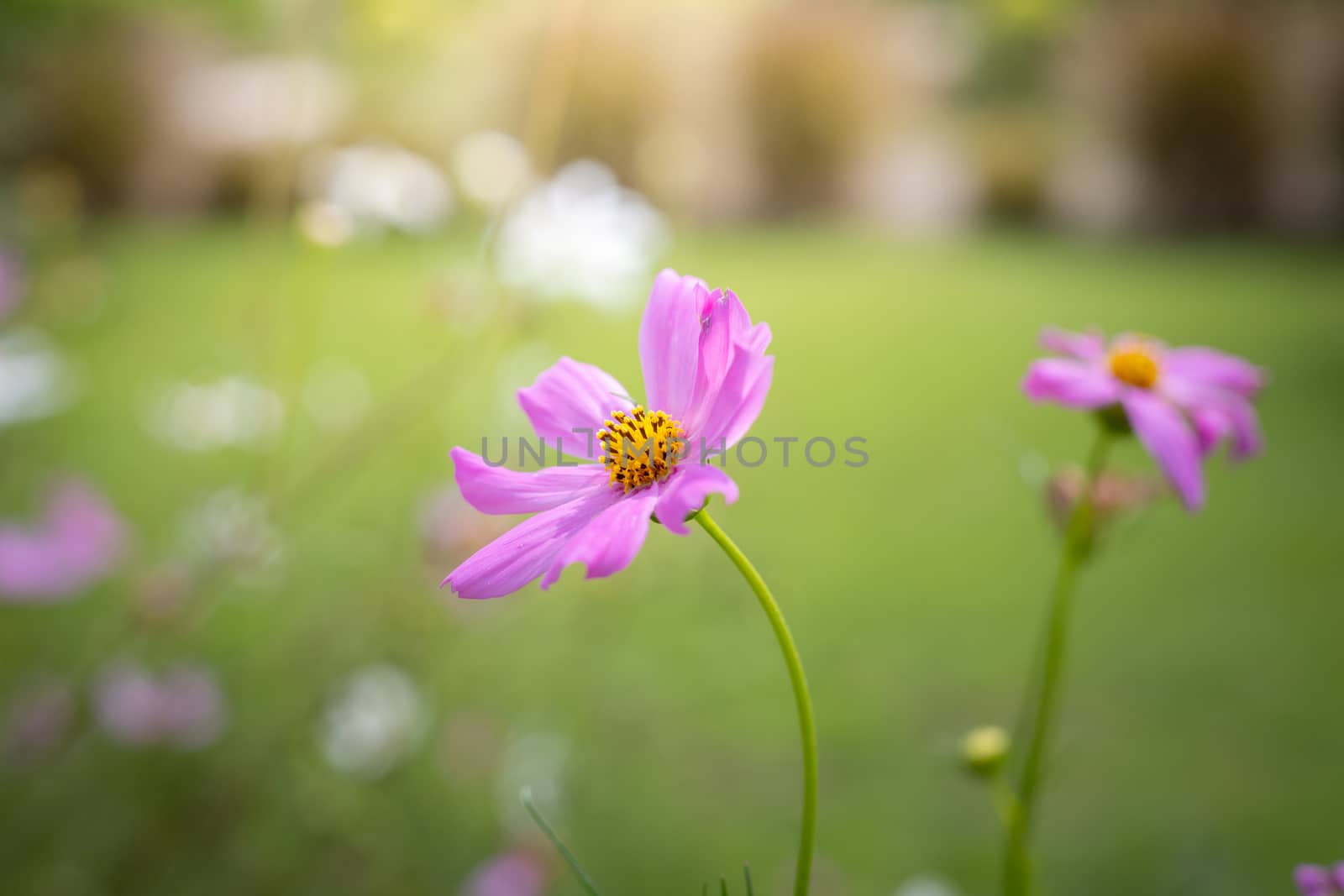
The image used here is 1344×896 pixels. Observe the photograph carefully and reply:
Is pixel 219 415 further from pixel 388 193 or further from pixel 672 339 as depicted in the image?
pixel 672 339

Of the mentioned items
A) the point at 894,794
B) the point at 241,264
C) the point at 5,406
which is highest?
the point at 5,406

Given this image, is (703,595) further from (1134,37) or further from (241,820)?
(1134,37)

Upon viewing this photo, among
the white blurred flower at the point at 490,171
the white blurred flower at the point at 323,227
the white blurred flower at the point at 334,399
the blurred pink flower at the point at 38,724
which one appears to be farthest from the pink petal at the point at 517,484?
the white blurred flower at the point at 334,399

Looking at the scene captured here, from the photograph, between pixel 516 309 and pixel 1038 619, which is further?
pixel 1038 619

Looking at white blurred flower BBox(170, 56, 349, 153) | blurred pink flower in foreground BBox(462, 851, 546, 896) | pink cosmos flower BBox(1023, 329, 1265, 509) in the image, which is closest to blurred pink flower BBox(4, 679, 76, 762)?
blurred pink flower in foreground BBox(462, 851, 546, 896)

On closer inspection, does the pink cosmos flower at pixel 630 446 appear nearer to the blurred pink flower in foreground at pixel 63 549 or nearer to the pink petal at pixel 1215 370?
the pink petal at pixel 1215 370

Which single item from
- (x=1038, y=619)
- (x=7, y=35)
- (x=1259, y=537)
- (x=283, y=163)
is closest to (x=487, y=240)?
(x=283, y=163)

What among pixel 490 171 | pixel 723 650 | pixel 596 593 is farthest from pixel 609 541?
pixel 723 650
